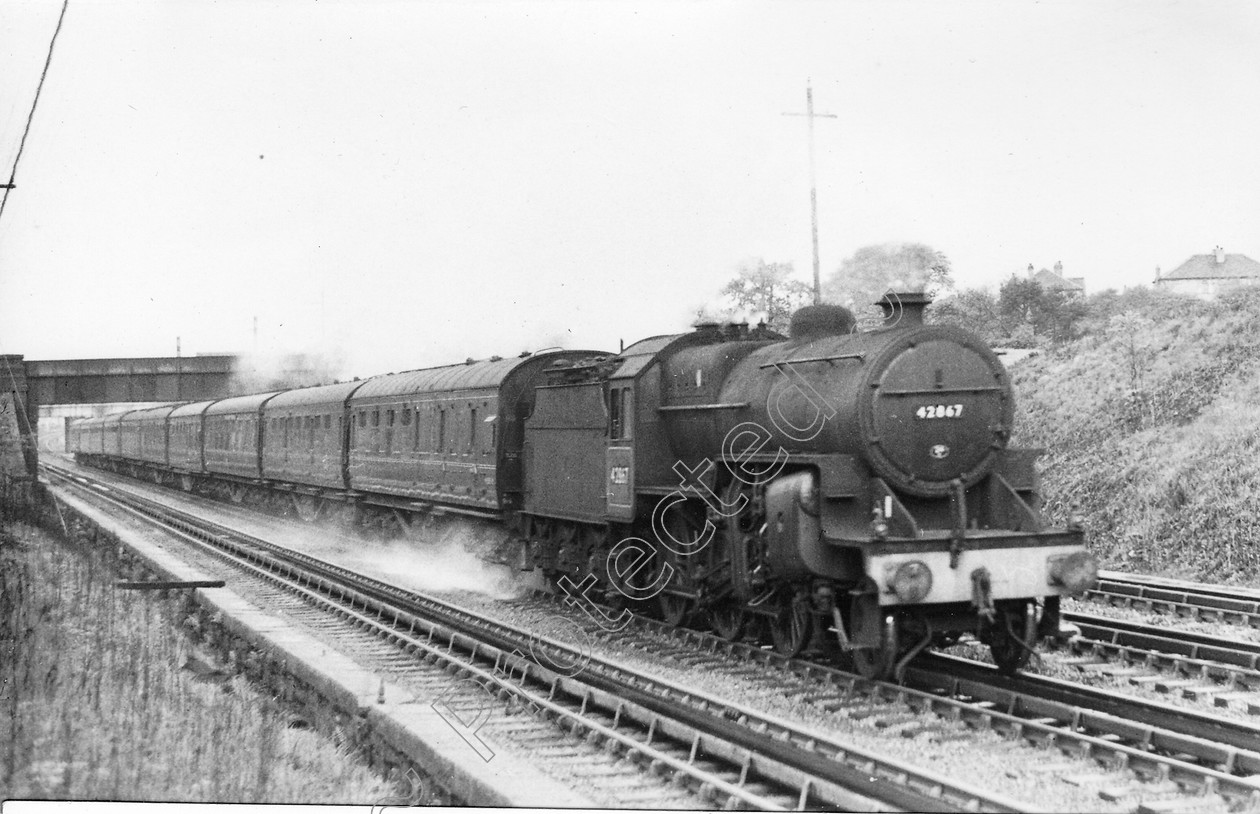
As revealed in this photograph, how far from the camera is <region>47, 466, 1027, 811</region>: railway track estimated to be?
582 cm

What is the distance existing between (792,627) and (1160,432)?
→ 33.7ft

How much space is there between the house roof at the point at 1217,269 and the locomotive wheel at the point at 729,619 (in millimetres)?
8385

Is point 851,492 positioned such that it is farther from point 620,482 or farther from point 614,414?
point 614,414

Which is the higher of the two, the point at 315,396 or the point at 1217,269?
the point at 1217,269

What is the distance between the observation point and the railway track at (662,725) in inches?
229

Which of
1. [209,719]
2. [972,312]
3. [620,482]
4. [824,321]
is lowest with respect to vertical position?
[209,719]

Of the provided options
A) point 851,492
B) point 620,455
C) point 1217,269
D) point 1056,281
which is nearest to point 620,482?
point 620,455

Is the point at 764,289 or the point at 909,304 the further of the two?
the point at 764,289

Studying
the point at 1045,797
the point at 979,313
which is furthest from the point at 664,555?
the point at 979,313

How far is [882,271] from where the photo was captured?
14.7 meters

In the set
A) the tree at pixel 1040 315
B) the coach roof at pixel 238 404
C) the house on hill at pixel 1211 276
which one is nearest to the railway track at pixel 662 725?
the house on hill at pixel 1211 276

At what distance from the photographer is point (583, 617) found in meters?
12.0

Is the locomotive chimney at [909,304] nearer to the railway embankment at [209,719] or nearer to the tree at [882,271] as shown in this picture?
the railway embankment at [209,719]

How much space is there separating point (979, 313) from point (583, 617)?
32.7ft
